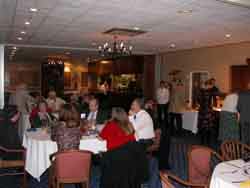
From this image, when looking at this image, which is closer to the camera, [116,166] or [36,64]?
[116,166]

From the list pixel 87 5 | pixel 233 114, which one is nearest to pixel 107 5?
pixel 87 5

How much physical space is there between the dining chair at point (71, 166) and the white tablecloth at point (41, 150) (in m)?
0.78

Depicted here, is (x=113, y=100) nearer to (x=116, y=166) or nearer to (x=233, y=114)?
(x=233, y=114)

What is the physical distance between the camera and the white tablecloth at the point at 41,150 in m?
4.38

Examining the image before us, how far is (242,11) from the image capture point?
207 inches

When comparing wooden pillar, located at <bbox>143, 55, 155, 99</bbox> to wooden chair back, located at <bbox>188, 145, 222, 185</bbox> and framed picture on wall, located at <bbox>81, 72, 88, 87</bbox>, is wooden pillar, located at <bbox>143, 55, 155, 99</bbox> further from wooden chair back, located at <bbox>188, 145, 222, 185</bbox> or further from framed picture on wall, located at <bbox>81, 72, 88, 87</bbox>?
wooden chair back, located at <bbox>188, 145, 222, 185</bbox>

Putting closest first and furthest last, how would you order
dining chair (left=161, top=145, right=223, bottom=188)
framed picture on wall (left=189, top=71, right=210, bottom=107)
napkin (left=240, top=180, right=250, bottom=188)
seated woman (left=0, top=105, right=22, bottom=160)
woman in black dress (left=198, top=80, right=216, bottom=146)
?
napkin (left=240, top=180, right=250, bottom=188) < dining chair (left=161, top=145, right=223, bottom=188) < seated woman (left=0, top=105, right=22, bottom=160) < woman in black dress (left=198, top=80, right=216, bottom=146) < framed picture on wall (left=189, top=71, right=210, bottom=107)

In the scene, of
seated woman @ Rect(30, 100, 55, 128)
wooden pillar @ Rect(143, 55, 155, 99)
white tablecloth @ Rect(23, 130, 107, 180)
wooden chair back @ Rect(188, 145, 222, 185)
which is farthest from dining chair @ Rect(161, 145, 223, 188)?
wooden pillar @ Rect(143, 55, 155, 99)

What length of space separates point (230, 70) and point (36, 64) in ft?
49.7

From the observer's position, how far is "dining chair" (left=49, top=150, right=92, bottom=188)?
3.41 metres

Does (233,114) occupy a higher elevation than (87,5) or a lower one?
lower

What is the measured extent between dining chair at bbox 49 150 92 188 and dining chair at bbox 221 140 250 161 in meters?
1.74

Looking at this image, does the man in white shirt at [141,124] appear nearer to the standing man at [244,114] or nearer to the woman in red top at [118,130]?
the woman in red top at [118,130]

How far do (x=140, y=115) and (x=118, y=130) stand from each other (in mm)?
1038
